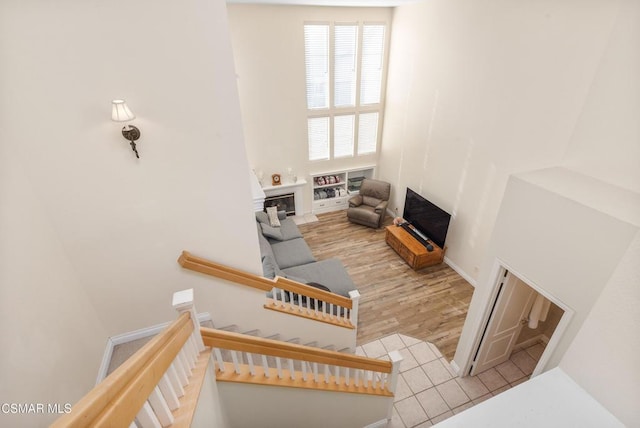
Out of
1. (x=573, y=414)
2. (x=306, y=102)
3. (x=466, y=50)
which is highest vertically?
(x=466, y=50)

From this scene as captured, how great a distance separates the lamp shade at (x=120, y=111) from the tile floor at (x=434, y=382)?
13.7 feet

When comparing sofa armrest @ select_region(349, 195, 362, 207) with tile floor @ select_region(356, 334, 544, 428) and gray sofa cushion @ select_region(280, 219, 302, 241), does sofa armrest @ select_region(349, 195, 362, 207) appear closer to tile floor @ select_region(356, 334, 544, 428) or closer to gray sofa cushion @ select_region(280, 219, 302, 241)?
gray sofa cushion @ select_region(280, 219, 302, 241)

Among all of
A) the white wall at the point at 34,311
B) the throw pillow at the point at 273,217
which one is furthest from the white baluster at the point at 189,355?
the throw pillow at the point at 273,217

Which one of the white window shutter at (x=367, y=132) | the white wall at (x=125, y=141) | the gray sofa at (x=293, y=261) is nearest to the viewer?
the white wall at (x=125, y=141)

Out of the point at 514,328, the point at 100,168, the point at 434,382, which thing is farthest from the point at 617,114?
the point at 100,168

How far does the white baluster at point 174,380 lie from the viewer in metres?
1.59

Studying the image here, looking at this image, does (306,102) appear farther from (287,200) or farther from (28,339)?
(28,339)

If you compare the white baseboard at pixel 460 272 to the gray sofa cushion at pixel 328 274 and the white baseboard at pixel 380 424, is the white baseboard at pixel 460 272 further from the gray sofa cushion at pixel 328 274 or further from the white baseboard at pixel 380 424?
the white baseboard at pixel 380 424

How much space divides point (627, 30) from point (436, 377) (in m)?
4.45

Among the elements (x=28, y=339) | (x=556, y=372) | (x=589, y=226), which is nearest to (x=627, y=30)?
(x=589, y=226)

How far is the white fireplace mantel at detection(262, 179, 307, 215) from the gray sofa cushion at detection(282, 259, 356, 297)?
249cm

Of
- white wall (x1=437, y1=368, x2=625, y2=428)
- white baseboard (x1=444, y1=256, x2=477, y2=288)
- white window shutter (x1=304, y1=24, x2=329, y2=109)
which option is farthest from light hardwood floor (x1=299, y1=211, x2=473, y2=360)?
white window shutter (x1=304, y1=24, x2=329, y2=109)

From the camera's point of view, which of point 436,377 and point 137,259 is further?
point 436,377

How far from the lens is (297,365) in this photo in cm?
329
